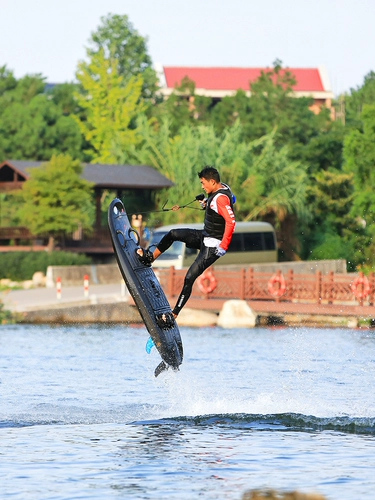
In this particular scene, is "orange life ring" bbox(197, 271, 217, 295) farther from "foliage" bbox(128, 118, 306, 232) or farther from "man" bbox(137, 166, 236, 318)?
"man" bbox(137, 166, 236, 318)

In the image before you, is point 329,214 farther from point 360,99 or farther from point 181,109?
point 360,99

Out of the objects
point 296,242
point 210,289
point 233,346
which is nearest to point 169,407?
point 233,346

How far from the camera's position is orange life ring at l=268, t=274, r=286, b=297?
3831 centimetres

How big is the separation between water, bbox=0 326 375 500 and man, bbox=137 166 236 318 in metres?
2.60

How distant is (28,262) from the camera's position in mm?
47156

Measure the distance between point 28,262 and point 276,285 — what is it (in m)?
12.3

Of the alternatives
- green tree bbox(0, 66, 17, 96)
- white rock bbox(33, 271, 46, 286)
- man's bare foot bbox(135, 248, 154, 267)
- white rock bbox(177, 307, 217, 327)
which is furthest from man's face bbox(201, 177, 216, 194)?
green tree bbox(0, 66, 17, 96)

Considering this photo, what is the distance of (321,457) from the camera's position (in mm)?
15883

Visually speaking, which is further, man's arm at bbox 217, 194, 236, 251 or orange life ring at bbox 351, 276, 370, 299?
orange life ring at bbox 351, 276, 370, 299

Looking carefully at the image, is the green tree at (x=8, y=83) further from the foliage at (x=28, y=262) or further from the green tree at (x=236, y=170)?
the foliage at (x=28, y=262)

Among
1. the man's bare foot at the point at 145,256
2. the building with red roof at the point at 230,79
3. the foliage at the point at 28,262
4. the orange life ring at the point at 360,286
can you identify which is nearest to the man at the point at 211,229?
the man's bare foot at the point at 145,256

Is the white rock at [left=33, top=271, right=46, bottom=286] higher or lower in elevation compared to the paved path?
higher

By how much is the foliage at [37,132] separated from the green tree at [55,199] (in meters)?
17.3

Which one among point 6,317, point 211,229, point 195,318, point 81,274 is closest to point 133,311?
point 195,318
